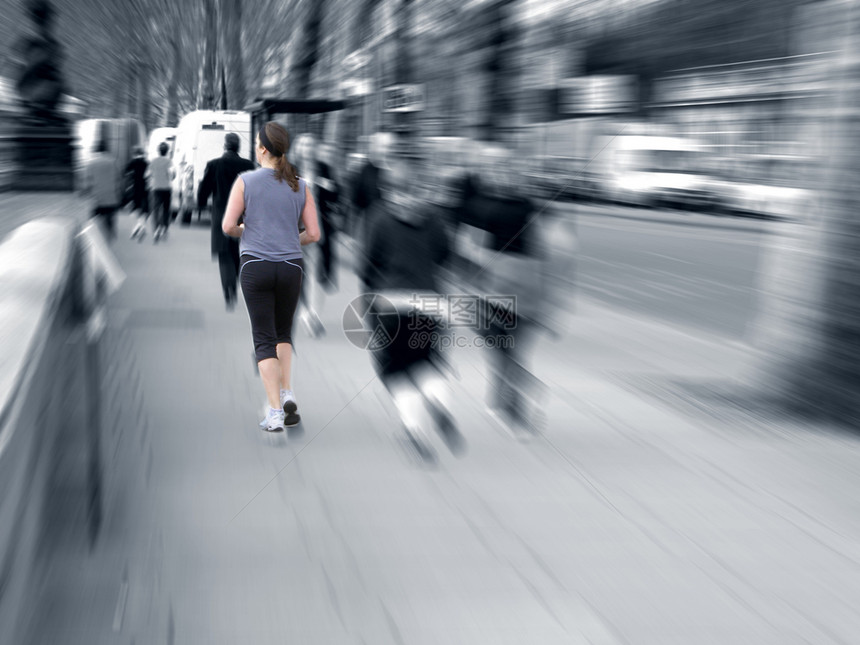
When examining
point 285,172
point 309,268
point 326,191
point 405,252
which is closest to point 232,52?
point 309,268

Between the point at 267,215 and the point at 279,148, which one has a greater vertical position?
the point at 279,148

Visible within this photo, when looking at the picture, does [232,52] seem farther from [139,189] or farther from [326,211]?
[326,211]

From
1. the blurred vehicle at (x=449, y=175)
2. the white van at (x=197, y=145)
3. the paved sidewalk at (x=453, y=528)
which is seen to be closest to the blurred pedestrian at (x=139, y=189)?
the white van at (x=197, y=145)

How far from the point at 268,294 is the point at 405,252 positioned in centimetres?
87

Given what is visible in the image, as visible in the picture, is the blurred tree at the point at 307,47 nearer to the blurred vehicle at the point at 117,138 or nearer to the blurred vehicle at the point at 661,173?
the blurred vehicle at the point at 117,138

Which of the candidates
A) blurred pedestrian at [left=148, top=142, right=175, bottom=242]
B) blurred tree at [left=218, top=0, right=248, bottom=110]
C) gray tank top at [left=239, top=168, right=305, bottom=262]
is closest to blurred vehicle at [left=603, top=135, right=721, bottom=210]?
blurred pedestrian at [left=148, top=142, right=175, bottom=242]

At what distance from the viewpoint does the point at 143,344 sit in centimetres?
891

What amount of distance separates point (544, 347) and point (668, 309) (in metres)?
3.46

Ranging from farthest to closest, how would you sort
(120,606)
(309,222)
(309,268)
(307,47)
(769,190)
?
(307,47)
(769,190)
(309,268)
(309,222)
(120,606)

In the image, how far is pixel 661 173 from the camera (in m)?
19.5

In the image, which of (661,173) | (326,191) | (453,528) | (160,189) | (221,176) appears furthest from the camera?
(661,173)

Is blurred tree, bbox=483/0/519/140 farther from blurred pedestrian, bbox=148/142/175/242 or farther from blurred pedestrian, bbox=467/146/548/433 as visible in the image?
blurred pedestrian, bbox=148/142/175/242

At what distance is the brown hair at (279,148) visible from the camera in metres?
5.84

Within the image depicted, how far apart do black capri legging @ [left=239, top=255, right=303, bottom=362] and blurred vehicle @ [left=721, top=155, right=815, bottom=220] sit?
329 centimetres
